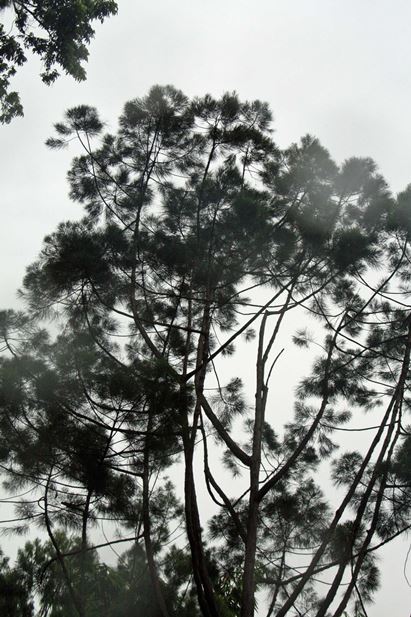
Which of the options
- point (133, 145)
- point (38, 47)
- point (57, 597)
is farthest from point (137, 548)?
point (38, 47)

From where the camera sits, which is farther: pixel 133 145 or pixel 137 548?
pixel 133 145

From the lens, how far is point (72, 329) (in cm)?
684

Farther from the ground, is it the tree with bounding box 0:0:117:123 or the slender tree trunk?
the tree with bounding box 0:0:117:123

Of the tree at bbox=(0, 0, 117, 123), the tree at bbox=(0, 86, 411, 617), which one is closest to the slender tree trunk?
the tree at bbox=(0, 86, 411, 617)

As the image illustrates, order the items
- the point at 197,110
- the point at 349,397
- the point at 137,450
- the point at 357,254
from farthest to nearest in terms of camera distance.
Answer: the point at 197,110 → the point at 349,397 → the point at 357,254 → the point at 137,450

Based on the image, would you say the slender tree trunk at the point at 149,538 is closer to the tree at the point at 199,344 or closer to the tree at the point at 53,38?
the tree at the point at 199,344

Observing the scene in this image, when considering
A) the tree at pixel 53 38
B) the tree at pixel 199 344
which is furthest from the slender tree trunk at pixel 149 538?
the tree at pixel 53 38

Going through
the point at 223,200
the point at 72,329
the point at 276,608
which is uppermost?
the point at 223,200

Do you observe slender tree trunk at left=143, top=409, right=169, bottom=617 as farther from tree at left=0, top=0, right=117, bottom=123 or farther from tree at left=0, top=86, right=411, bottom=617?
tree at left=0, top=0, right=117, bottom=123

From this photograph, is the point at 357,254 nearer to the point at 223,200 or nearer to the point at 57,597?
the point at 223,200

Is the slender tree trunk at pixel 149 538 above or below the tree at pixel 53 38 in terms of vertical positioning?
below

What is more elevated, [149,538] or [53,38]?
[53,38]

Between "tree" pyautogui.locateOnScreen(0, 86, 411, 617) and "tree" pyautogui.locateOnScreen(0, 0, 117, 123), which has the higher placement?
"tree" pyautogui.locateOnScreen(0, 0, 117, 123)

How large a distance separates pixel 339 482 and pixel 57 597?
11.8 feet
